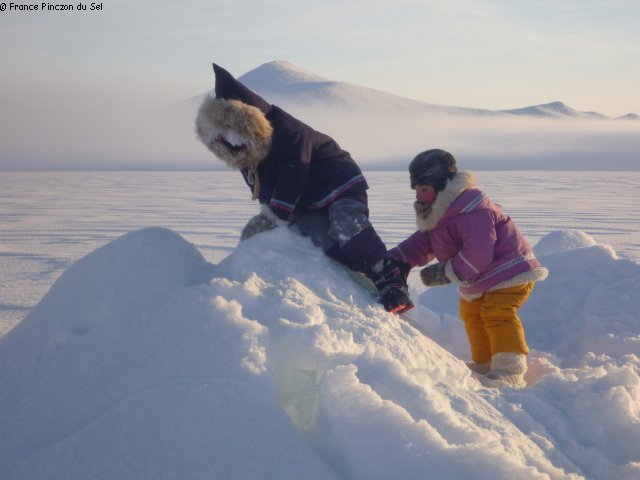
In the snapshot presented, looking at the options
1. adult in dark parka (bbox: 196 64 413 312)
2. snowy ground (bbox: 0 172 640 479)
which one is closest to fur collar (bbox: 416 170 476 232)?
adult in dark parka (bbox: 196 64 413 312)

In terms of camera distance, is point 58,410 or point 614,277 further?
point 614,277

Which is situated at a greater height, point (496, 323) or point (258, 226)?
point (258, 226)

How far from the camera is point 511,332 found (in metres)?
2.90

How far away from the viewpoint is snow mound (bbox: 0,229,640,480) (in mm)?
1571

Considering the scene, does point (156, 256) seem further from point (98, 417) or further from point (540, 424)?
point (540, 424)

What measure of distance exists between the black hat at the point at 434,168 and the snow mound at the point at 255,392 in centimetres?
79

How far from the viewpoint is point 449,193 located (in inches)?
114

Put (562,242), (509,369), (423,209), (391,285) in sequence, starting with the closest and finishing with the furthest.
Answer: (391,285)
(509,369)
(423,209)
(562,242)

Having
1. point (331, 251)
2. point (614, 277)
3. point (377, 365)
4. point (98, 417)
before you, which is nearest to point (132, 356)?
point (98, 417)

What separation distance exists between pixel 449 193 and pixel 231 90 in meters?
1.09

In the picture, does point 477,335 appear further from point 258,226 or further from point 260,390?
point 260,390

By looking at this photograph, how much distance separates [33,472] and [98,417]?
0.65ft

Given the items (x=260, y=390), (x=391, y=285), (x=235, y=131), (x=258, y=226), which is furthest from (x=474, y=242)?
(x=260, y=390)

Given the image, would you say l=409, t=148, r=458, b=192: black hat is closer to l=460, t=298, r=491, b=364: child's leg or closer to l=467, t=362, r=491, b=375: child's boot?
l=460, t=298, r=491, b=364: child's leg
